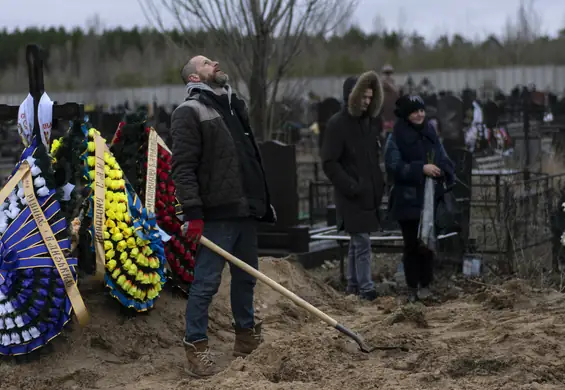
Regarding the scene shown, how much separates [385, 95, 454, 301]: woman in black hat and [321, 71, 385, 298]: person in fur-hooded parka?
0.17 meters

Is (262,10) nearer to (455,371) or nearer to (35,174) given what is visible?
(35,174)

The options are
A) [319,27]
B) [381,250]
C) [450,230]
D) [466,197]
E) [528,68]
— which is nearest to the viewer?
[450,230]

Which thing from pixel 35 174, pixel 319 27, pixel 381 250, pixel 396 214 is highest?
pixel 319 27

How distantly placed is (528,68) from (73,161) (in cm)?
3320

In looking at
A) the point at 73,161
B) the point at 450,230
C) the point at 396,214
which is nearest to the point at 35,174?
the point at 73,161

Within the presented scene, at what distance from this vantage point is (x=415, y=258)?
8.05 metres

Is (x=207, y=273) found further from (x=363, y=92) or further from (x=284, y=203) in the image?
(x=284, y=203)

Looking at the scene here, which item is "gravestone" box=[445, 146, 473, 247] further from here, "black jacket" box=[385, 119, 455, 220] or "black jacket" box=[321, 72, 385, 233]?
"black jacket" box=[321, 72, 385, 233]

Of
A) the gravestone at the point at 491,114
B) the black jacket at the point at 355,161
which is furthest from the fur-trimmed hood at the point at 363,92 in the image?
the gravestone at the point at 491,114

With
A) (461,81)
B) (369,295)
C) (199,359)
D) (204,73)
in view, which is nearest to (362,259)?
(369,295)

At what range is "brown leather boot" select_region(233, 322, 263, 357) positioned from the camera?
601cm

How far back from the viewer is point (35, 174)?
5.81 metres

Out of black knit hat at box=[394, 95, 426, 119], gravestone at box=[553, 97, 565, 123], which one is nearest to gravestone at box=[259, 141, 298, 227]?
black knit hat at box=[394, 95, 426, 119]

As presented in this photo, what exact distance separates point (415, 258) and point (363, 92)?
58.6 inches
